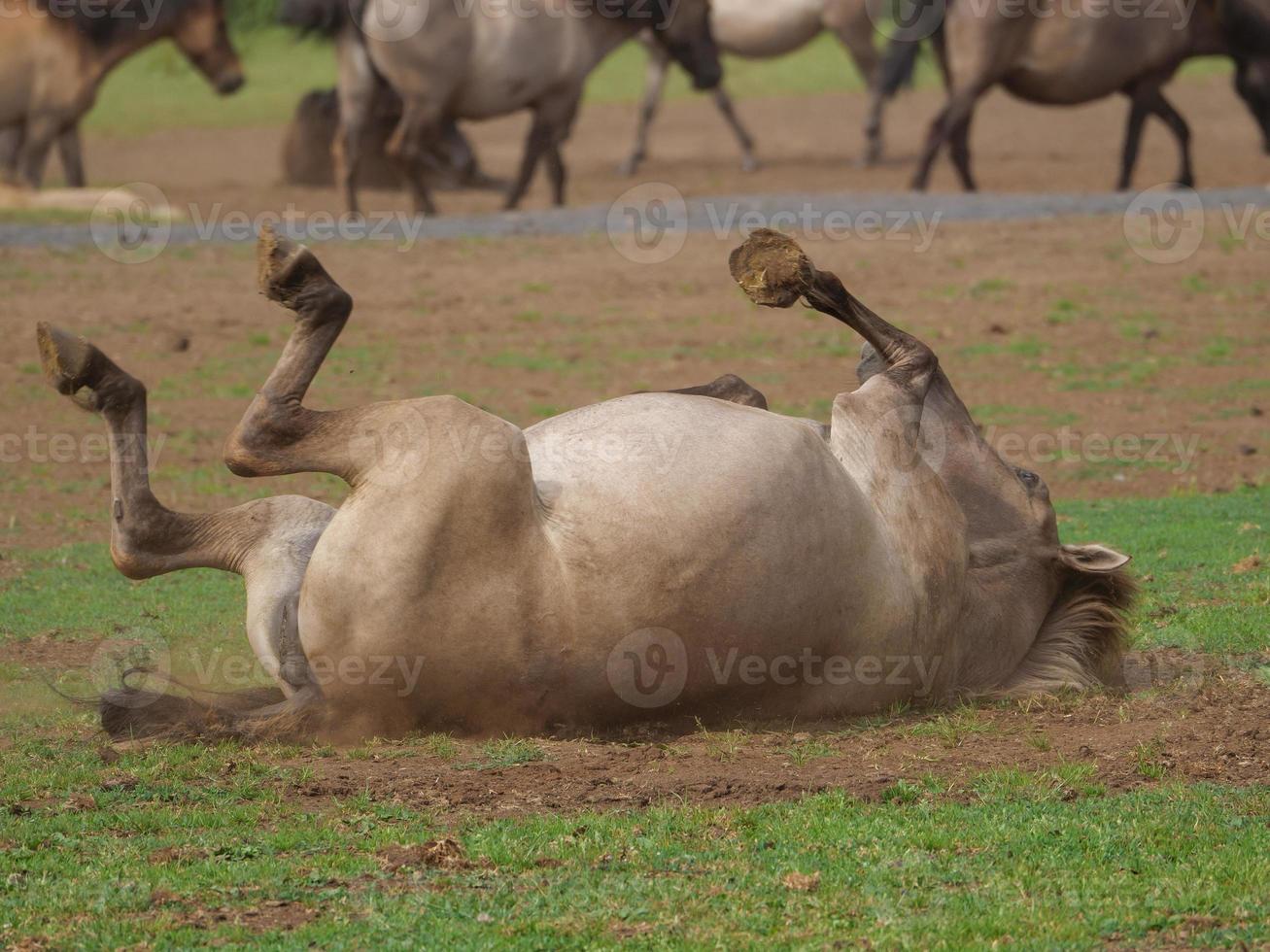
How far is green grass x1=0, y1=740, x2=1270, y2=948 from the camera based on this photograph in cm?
392

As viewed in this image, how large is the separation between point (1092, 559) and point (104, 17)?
581 inches

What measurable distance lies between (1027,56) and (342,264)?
7.49 m

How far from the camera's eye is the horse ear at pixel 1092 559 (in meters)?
5.96

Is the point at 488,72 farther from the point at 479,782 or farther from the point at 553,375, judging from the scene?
the point at 479,782

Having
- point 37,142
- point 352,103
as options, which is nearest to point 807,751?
point 352,103

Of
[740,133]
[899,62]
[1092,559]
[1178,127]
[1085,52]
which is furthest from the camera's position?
[899,62]
